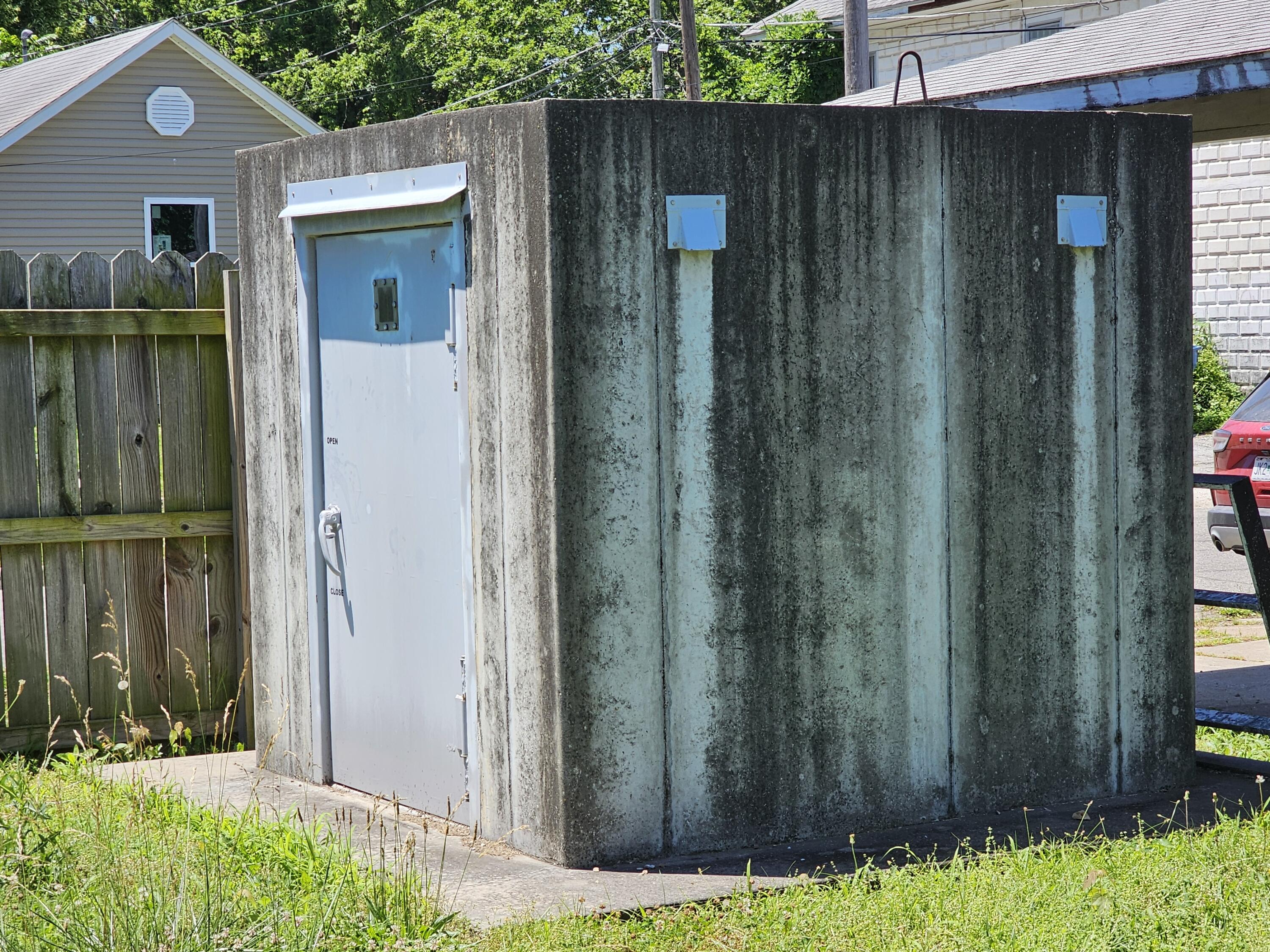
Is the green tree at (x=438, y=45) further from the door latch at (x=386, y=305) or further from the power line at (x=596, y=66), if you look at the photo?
the door latch at (x=386, y=305)

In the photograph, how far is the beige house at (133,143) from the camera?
22.8 m

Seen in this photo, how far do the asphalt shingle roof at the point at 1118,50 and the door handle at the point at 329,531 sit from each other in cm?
297

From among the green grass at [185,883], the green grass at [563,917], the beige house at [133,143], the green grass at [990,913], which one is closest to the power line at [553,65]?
the beige house at [133,143]

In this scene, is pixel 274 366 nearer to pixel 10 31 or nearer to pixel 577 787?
pixel 577 787

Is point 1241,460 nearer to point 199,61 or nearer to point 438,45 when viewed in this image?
point 199,61

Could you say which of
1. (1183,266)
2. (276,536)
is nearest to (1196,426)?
(1183,266)

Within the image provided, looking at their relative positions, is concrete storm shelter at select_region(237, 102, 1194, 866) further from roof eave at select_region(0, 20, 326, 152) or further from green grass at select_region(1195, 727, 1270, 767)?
roof eave at select_region(0, 20, 326, 152)

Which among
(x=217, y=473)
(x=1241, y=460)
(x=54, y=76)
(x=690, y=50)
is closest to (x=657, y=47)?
(x=690, y=50)

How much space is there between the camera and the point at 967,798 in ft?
17.3

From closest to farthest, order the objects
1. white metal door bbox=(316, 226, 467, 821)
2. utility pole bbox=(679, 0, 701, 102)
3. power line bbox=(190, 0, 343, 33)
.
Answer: white metal door bbox=(316, 226, 467, 821) < utility pole bbox=(679, 0, 701, 102) < power line bbox=(190, 0, 343, 33)

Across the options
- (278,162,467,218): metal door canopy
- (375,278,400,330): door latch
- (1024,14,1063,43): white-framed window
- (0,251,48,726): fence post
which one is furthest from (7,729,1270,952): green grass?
(1024,14,1063,43): white-framed window

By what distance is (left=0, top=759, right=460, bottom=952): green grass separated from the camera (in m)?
3.70

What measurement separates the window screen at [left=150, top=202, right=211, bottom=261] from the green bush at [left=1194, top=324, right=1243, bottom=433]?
51.0ft

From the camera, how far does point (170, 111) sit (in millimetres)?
23828
